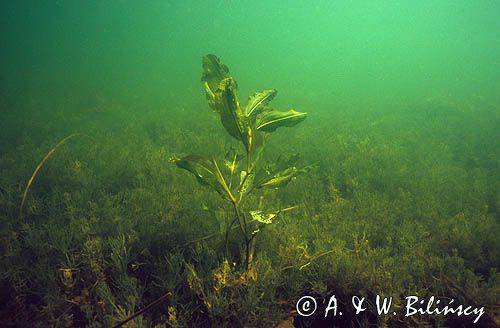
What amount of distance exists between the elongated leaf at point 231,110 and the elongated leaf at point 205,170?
39 centimetres

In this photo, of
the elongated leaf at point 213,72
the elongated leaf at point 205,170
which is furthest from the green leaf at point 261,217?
the elongated leaf at point 213,72

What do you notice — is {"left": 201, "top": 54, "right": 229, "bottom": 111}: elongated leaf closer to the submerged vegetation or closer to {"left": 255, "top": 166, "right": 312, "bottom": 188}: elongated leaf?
the submerged vegetation

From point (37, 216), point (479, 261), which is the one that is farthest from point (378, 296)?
point (37, 216)

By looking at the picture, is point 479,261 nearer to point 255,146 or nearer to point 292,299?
point 292,299

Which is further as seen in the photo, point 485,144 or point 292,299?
point 485,144

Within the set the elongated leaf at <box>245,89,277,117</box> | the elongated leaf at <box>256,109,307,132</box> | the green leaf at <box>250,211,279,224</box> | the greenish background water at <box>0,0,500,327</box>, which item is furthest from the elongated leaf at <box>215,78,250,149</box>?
the greenish background water at <box>0,0,500,327</box>

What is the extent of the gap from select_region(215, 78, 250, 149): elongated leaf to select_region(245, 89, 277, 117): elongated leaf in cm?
33

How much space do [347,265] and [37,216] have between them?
15.1 feet

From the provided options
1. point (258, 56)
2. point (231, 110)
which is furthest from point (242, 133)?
point (258, 56)

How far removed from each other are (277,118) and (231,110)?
522 millimetres

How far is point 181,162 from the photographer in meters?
2.45

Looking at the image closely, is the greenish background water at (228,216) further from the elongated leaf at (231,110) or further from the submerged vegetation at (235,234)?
→ the elongated leaf at (231,110)

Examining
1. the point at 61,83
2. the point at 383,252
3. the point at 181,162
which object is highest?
the point at 61,83

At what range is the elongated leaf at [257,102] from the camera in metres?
2.62
